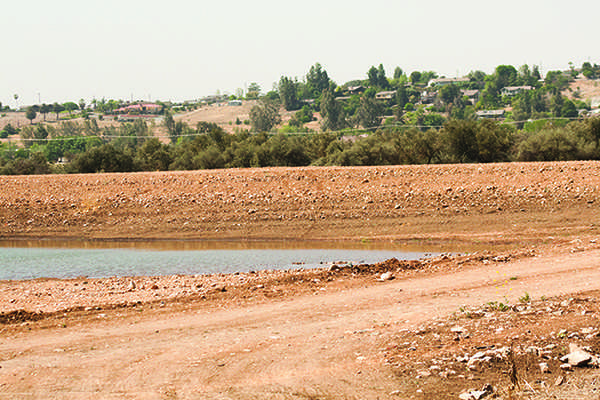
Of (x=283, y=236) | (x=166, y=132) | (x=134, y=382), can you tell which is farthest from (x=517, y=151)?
(x=166, y=132)

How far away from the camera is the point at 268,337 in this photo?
1116cm

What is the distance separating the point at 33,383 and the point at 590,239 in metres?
15.5

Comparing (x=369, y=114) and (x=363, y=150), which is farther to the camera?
(x=369, y=114)

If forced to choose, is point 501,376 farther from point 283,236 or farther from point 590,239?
point 283,236

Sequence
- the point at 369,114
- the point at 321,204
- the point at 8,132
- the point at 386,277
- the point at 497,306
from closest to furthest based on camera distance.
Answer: the point at 497,306, the point at 386,277, the point at 321,204, the point at 369,114, the point at 8,132

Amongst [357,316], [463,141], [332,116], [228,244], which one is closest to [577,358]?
[357,316]

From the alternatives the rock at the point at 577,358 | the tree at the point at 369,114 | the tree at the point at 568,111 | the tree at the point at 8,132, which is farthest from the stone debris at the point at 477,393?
the tree at the point at 8,132

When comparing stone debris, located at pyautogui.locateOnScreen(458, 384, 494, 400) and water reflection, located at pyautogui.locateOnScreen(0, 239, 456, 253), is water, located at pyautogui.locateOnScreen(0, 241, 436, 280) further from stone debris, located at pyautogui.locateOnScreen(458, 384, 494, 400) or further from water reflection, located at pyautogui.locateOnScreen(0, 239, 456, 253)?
stone debris, located at pyautogui.locateOnScreen(458, 384, 494, 400)

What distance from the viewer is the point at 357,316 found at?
12.2 metres

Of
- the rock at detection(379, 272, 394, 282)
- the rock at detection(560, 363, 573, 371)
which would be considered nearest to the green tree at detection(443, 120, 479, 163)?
the rock at detection(379, 272, 394, 282)

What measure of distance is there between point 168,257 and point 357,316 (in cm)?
1166

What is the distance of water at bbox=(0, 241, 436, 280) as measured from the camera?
2003cm

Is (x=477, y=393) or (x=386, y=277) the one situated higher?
(x=477, y=393)

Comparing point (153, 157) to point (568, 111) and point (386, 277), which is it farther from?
point (568, 111)
